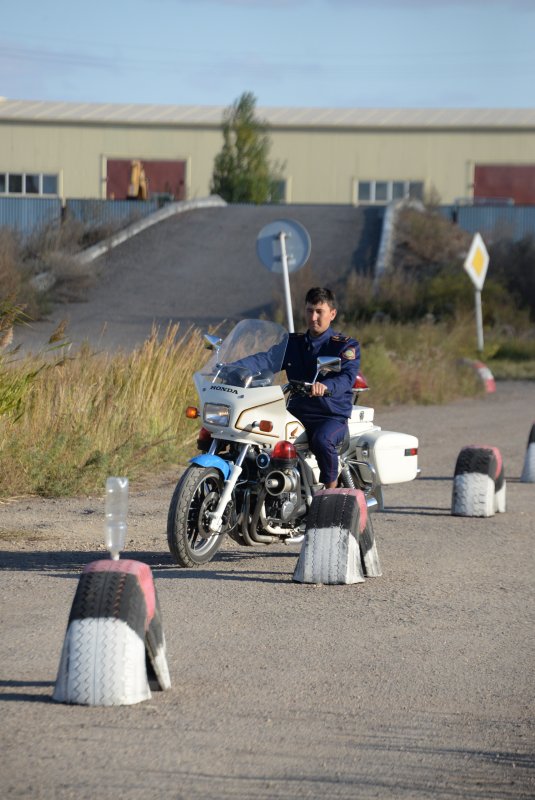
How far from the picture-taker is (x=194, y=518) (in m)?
8.36

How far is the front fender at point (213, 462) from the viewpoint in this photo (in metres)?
8.22

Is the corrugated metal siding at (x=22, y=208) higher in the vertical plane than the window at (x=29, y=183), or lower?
lower

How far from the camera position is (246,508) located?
337 inches

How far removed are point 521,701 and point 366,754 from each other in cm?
113

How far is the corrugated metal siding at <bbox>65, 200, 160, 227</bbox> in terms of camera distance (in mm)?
42688

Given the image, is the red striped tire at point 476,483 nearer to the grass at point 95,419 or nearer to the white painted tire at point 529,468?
the white painted tire at point 529,468

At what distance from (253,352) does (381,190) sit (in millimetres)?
57123

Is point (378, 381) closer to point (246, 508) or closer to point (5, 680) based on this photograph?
point (246, 508)

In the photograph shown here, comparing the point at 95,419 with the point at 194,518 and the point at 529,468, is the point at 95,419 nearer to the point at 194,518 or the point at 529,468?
the point at 529,468

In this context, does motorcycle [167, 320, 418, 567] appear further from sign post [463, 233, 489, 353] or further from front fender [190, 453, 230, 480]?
sign post [463, 233, 489, 353]

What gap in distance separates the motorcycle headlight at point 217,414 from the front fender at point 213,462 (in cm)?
21

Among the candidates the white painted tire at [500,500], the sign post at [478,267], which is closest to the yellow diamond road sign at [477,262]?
→ the sign post at [478,267]

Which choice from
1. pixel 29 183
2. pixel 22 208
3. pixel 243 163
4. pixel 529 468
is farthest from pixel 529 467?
pixel 29 183

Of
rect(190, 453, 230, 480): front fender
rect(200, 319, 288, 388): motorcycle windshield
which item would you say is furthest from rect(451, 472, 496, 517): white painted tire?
rect(190, 453, 230, 480): front fender
